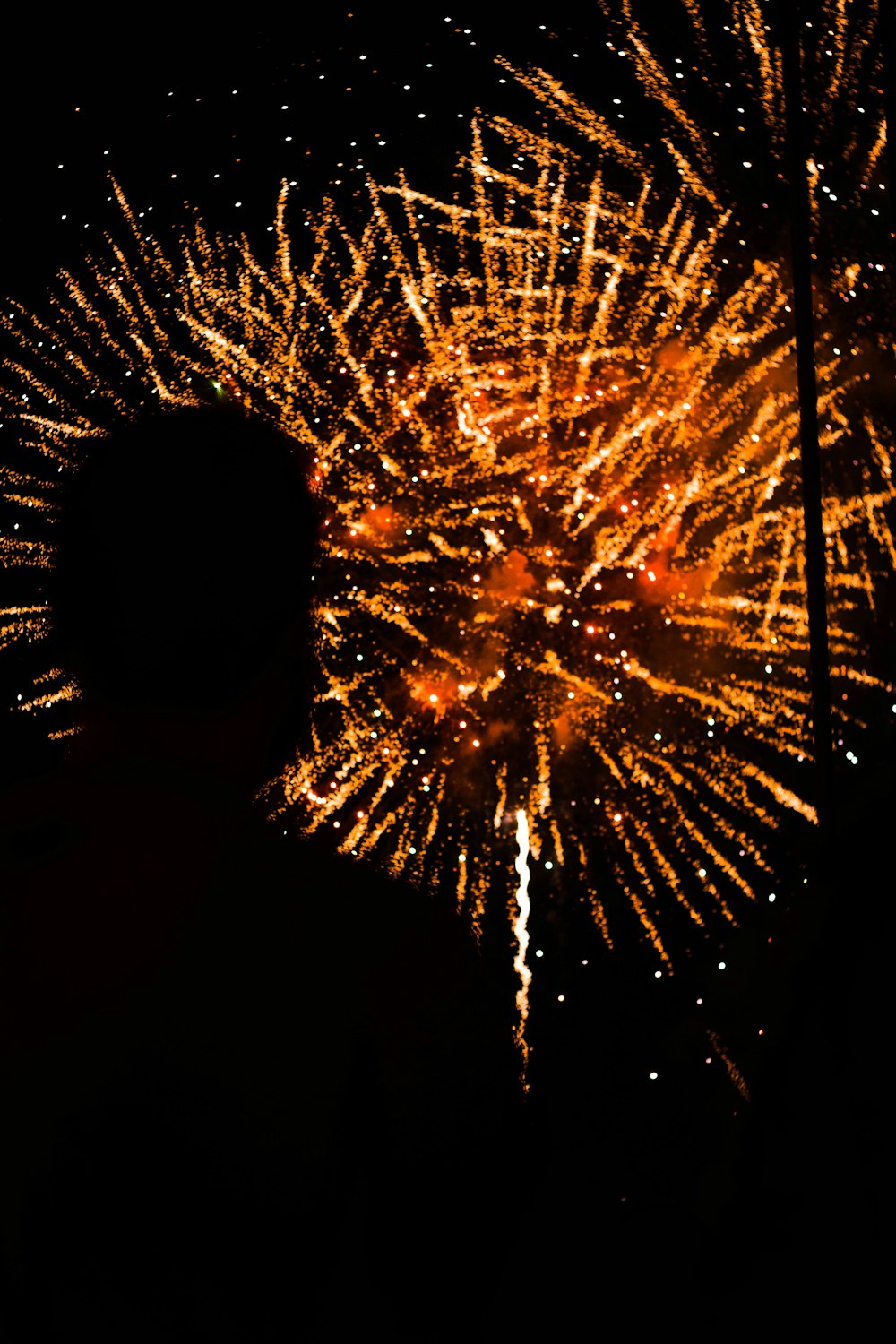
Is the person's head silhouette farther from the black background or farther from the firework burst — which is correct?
the black background

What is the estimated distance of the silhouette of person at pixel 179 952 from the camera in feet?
1.98

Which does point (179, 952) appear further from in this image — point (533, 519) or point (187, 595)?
point (533, 519)

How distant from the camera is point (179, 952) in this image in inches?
24.6

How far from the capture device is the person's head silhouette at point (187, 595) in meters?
0.64

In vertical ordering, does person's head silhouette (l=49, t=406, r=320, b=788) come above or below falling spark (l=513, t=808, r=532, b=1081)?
above

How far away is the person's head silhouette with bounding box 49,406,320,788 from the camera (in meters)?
0.64

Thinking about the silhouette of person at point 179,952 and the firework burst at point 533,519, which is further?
the firework burst at point 533,519

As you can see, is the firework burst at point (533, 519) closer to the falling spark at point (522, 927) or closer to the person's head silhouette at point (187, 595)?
the falling spark at point (522, 927)

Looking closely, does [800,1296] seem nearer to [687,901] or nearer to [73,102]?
[687,901]

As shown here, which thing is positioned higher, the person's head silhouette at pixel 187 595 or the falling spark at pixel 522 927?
the person's head silhouette at pixel 187 595

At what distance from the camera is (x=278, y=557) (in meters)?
0.67

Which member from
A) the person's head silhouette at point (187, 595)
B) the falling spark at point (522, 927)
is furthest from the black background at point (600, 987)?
the person's head silhouette at point (187, 595)

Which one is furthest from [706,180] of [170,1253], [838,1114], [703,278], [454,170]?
[170,1253]

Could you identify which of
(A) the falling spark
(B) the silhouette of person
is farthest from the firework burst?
(B) the silhouette of person
